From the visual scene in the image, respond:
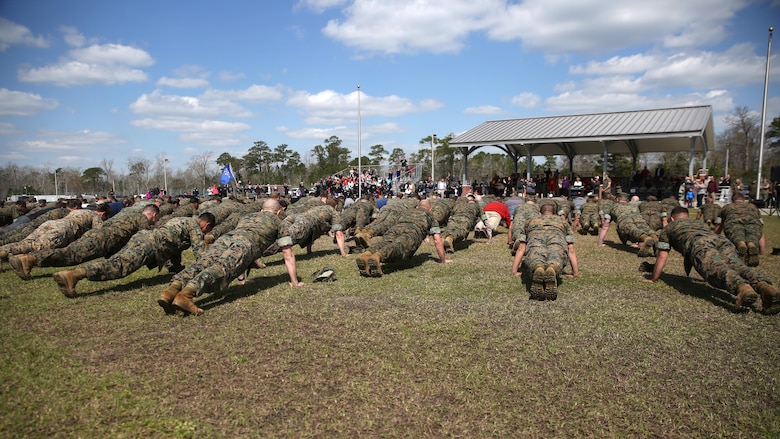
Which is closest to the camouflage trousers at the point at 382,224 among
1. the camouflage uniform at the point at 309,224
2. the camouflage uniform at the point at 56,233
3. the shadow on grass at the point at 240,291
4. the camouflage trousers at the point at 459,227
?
the camouflage uniform at the point at 309,224

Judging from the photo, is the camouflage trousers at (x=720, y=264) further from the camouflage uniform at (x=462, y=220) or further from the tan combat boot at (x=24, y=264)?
the tan combat boot at (x=24, y=264)

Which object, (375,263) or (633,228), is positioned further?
(633,228)

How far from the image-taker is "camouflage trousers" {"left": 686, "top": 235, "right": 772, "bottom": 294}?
605 centimetres

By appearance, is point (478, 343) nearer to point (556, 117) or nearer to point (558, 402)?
point (558, 402)

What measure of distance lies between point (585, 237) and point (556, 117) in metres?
18.8

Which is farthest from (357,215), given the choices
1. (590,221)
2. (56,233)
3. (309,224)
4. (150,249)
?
(590,221)

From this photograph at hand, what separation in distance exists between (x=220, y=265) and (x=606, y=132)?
2457cm

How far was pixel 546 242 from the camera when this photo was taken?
289 inches

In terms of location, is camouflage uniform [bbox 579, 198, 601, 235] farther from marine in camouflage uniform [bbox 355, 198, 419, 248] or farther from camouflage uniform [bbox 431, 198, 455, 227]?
marine in camouflage uniform [bbox 355, 198, 419, 248]

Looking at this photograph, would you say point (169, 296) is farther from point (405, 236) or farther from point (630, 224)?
point (630, 224)

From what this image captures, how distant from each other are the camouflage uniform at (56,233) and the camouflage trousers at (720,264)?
33.9 feet

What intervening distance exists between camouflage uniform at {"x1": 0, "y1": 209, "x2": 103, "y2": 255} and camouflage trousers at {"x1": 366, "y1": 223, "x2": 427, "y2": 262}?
5397 millimetres

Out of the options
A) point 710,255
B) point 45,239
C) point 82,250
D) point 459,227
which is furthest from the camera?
point 459,227

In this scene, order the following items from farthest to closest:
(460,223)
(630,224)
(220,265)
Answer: (460,223), (630,224), (220,265)
